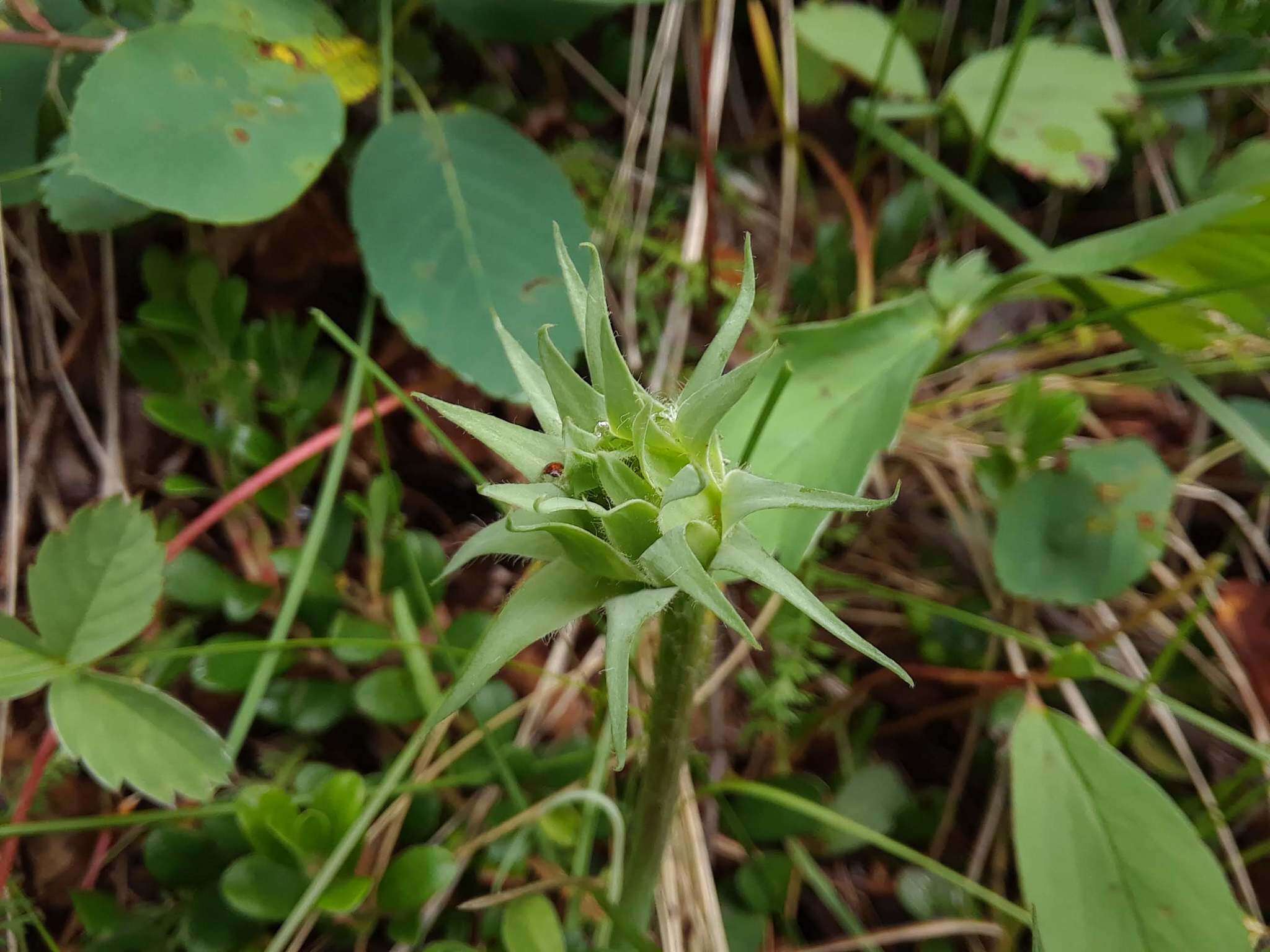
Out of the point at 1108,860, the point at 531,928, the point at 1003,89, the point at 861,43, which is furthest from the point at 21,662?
the point at 861,43

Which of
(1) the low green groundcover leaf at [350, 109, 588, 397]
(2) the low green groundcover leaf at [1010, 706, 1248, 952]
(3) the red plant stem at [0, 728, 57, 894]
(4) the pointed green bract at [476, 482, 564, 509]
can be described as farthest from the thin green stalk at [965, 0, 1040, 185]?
(3) the red plant stem at [0, 728, 57, 894]

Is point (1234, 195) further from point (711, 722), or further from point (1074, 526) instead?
point (711, 722)

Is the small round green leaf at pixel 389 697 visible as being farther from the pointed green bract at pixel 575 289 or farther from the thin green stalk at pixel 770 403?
the pointed green bract at pixel 575 289

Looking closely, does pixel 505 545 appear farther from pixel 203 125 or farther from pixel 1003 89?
pixel 1003 89

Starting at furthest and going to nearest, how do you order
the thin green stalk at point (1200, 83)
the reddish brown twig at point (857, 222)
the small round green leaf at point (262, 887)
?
1. the reddish brown twig at point (857, 222)
2. the thin green stalk at point (1200, 83)
3. the small round green leaf at point (262, 887)

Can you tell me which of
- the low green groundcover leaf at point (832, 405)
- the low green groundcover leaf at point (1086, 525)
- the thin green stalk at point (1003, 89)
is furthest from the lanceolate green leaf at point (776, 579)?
the thin green stalk at point (1003, 89)
